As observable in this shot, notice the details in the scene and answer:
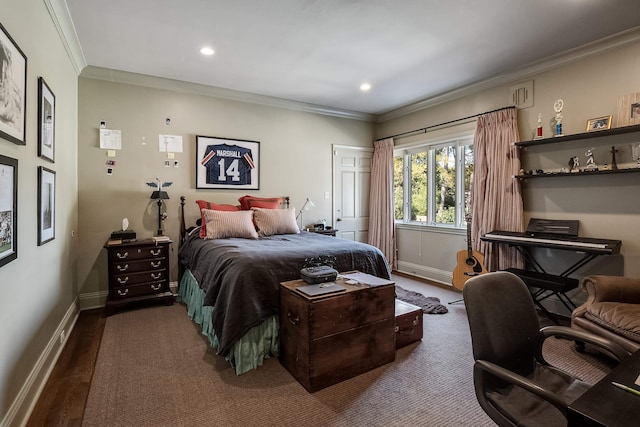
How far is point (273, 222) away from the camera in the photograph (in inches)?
155

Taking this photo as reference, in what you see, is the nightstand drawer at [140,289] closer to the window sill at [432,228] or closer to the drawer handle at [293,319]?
the drawer handle at [293,319]

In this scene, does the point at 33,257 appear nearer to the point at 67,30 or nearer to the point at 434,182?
the point at 67,30

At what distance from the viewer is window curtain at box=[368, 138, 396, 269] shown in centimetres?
531


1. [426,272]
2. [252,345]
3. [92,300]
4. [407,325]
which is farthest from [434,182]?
[92,300]

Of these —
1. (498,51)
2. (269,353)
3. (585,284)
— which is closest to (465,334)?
(585,284)

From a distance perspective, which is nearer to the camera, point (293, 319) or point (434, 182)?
point (293, 319)

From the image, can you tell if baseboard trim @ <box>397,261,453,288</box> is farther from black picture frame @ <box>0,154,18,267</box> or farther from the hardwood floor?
black picture frame @ <box>0,154,18,267</box>

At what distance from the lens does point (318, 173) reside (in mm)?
5184

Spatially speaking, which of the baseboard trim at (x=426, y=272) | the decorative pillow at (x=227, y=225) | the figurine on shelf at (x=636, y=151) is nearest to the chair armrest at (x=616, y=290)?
the figurine on shelf at (x=636, y=151)

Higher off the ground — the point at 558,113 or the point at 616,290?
the point at 558,113

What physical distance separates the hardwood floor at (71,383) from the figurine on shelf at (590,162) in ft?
14.3

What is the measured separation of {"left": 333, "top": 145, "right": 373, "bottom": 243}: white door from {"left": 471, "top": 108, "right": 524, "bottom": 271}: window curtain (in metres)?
2.02

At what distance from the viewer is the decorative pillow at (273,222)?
390cm

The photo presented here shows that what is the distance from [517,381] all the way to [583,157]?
3111mm
